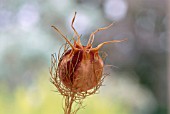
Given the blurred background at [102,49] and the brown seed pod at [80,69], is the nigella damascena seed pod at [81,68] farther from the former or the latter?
the blurred background at [102,49]

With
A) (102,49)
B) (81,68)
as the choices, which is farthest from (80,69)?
(102,49)

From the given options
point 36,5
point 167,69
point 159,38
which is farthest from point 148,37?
point 36,5

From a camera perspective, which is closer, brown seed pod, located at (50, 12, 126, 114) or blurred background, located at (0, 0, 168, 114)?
brown seed pod, located at (50, 12, 126, 114)

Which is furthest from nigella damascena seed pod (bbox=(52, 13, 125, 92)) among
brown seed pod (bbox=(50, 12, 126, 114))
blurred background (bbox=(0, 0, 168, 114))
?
blurred background (bbox=(0, 0, 168, 114))

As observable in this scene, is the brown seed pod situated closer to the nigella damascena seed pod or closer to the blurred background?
the nigella damascena seed pod

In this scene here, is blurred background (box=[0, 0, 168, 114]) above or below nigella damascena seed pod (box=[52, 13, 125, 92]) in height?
above

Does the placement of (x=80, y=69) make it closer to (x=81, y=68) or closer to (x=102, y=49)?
(x=81, y=68)

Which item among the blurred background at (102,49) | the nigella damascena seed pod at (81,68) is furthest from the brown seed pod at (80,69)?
the blurred background at (102,49)
